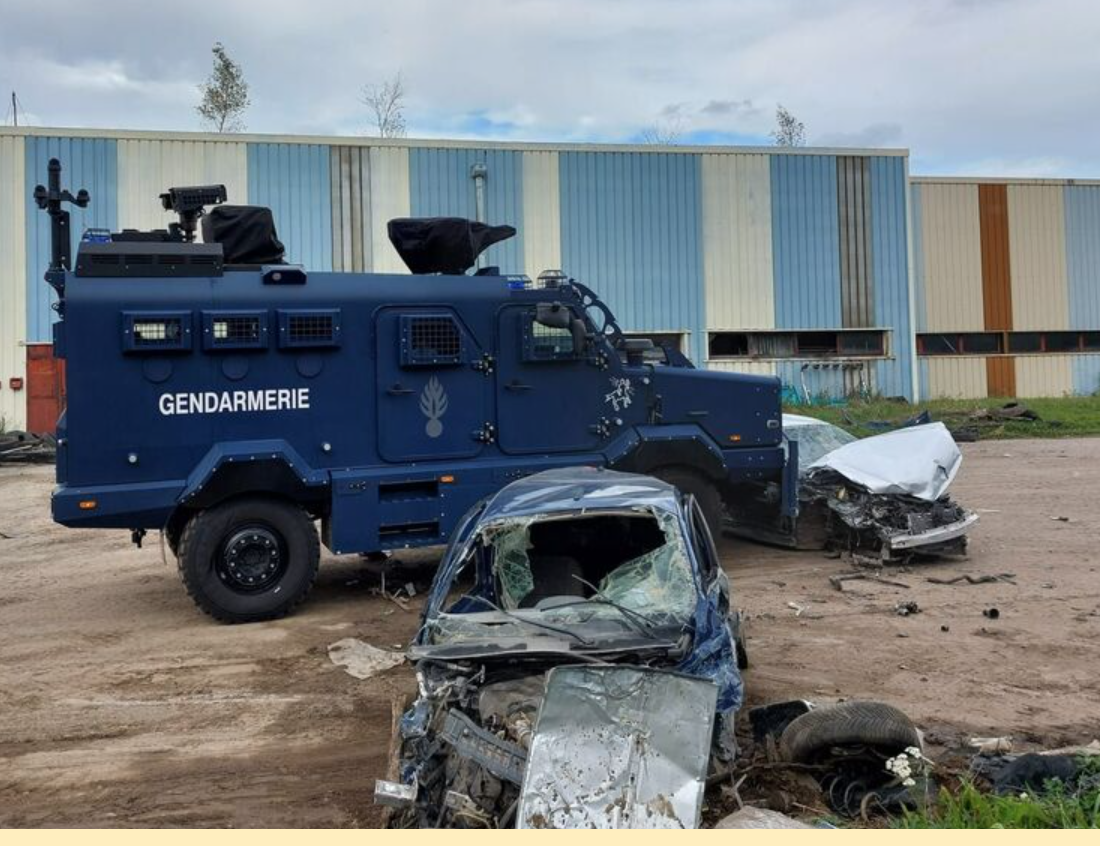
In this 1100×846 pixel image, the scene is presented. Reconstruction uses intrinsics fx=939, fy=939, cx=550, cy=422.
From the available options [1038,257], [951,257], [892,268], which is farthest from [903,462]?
[1038,257]

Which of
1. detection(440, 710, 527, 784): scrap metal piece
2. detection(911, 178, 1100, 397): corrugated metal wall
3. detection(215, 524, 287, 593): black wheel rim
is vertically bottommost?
detection(440, 710, 527, 784): scrap metal piece

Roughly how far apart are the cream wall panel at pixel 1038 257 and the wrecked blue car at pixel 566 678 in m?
30.1

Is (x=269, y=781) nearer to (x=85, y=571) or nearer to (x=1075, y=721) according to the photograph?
(x=1075, y=721)

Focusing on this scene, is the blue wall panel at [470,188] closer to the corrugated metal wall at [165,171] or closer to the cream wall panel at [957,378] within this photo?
the corrugated metal wall at [165,171]

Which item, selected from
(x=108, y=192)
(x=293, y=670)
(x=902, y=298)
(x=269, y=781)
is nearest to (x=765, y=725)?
(x=269, y=781)

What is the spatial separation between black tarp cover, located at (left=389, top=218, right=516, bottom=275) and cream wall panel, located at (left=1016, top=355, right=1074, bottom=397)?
26900 mm

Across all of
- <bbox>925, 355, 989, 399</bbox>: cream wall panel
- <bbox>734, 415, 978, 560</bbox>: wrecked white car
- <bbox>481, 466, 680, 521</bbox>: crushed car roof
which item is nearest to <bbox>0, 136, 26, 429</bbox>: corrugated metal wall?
<bbox>734, 415, 978, 560</bbox>: wrecked white car

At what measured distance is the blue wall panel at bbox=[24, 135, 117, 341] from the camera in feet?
80.2

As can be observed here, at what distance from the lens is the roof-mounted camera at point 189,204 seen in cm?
931

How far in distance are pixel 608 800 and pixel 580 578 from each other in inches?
84.9

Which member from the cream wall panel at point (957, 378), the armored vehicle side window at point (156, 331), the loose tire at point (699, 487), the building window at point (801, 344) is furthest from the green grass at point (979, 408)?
the armored vehicle side window at point (156, 331)

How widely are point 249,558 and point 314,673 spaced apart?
1860 mm

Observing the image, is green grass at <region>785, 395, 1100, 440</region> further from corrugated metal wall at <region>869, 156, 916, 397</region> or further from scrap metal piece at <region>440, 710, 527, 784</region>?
scrap metal piece at <region>440, 710, 527, 784</region>

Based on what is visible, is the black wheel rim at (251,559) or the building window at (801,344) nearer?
the black wheel rim at (251,559)
